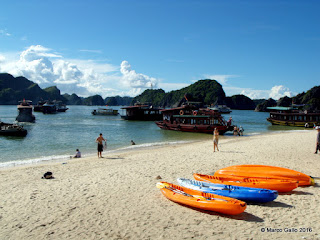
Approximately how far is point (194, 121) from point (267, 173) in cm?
2903

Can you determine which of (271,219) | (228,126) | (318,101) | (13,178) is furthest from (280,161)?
(318,101)

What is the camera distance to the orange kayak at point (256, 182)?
887 cm

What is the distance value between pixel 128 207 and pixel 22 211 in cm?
328

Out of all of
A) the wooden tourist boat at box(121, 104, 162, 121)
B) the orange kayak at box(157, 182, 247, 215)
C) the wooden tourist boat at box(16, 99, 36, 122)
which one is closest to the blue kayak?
the orange kayak at box(157, 182, 247, 215)

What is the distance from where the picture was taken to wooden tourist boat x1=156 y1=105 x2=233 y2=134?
121ft

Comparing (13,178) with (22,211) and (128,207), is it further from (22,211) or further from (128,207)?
(128,207)

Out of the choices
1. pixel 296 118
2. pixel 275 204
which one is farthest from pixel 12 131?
pixel 296 118

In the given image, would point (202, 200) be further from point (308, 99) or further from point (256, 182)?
point (308, 99)

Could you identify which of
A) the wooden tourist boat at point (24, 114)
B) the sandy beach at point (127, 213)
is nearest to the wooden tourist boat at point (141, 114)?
the wooden tourist boat at point (24, 114)

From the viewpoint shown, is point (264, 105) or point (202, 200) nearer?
point (202, 200)

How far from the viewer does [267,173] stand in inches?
412

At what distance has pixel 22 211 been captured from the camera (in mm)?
7711

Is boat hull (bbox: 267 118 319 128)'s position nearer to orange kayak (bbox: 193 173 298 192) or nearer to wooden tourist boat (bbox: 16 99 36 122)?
orange kayak (bbox: 193 173 298 192)

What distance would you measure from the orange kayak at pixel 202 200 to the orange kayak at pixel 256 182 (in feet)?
5.83
